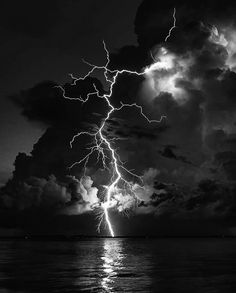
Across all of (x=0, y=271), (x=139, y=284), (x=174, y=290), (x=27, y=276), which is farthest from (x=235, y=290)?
(x=0, y=271)

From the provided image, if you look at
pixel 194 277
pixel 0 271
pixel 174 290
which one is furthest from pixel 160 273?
pixel 0 271

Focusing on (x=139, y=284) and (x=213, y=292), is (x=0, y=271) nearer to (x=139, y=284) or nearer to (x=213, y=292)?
(x=139, y=284)

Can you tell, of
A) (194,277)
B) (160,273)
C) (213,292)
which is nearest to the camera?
(213,292)

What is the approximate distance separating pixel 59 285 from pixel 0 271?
9.18 metres

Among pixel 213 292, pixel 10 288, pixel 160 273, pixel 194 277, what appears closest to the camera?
pixel 213 292

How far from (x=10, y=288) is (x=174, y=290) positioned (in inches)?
298

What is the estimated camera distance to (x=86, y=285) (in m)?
22.7

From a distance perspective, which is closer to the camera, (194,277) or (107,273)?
(194,277)

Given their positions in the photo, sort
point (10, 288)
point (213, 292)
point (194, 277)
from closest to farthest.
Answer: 1. point (213, 292)
2. point (10, 288)
3. point (194, 277)

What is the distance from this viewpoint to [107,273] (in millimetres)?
28922

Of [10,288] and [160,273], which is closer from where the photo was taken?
[10,288]

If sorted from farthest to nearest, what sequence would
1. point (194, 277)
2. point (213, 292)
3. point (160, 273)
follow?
1. point (160, 273)
2. point (194, 277)
3. point (213, 292)

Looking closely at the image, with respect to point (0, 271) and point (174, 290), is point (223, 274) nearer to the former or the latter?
point (174, 290)

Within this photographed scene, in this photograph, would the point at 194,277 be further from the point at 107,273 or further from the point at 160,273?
the point at 107,273
